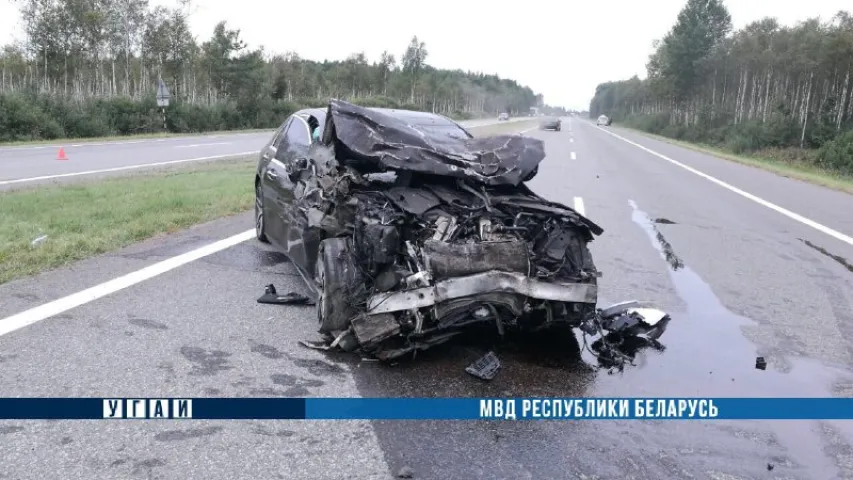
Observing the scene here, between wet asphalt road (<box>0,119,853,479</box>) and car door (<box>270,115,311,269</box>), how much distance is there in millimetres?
412

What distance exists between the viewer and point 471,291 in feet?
12.8

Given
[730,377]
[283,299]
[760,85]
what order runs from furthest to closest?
[760,85]
[283,299]
[730,377]

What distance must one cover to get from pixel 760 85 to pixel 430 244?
205 feet

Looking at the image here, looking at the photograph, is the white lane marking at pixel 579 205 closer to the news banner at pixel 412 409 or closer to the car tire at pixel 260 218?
the car tire at pixel 260 218

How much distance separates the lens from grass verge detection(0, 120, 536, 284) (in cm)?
639

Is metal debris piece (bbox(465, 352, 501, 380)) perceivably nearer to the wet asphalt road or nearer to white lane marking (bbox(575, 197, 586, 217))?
the wet asphalt road

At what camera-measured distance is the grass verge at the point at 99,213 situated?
6.39 m

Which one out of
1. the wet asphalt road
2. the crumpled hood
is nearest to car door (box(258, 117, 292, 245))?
the wet asphalt road

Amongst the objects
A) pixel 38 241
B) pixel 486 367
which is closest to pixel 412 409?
pixel 486 367

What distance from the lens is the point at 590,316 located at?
14.6 feet

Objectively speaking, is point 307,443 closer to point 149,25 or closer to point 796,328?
point 796,328

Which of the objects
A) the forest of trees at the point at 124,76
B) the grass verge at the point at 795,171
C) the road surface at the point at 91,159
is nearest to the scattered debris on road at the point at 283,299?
the road surface at the point at 91,159

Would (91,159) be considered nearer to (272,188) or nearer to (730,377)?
(272,188)

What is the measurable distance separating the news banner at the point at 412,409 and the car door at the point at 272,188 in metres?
2.73
